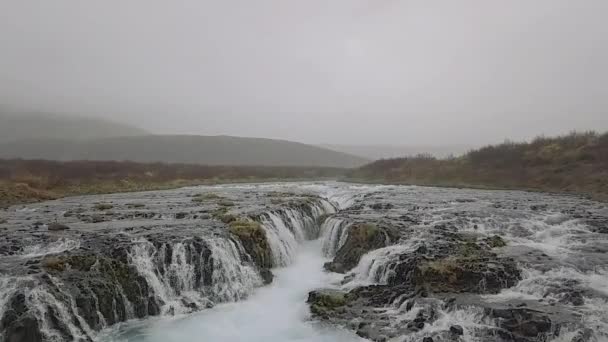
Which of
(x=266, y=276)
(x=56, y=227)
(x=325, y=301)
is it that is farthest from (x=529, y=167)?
(x=56, y=227)

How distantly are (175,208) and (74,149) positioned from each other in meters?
188

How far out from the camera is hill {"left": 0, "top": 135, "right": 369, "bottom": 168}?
177375 millimetres

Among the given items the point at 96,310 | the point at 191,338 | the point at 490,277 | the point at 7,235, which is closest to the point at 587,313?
the point at 490,277

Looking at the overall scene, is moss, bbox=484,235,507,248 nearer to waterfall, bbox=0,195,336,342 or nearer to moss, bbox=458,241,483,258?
moss, bbox=458,241,483,258

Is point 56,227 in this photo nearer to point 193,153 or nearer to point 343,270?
point 343,270

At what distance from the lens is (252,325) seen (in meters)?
16.0

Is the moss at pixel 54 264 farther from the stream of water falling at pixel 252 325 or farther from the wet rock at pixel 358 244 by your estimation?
the wet rock at pixel 358 244

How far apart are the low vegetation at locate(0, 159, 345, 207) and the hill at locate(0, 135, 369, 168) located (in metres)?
78.9

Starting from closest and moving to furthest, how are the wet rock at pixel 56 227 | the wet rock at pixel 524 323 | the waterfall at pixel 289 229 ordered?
the wet rock at pixel 524 323 → the wet rock at pixel 56 227 → the waterfall at pixel 289 229

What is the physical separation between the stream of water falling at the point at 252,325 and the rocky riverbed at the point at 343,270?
1.48 feet

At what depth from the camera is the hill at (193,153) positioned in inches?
6983

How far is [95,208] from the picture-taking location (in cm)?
3291

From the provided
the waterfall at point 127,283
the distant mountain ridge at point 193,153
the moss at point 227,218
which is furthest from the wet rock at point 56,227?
the distant mountain ridge at point 193,153

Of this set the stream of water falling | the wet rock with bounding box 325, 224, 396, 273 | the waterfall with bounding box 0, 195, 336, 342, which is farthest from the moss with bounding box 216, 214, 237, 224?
the wet rock with bounding box 325, 224, 396, 273
